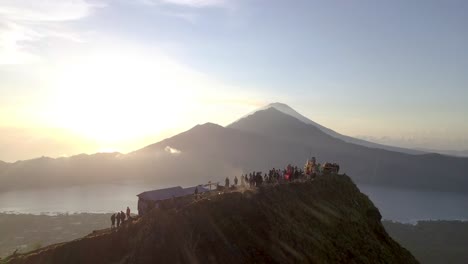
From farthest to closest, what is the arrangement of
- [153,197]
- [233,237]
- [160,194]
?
[160,194] < [153,197] < [233,237]

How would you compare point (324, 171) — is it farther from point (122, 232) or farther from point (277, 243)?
point (122, 232)

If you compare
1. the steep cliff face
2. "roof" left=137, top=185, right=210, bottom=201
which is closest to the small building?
"roof" left=137, top=185, right=210, bottom=201

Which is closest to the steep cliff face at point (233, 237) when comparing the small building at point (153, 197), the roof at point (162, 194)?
the small building at point (153, 197)

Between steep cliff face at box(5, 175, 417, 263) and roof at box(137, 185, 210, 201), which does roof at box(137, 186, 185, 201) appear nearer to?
roof at box(137, 185, 210, 201)

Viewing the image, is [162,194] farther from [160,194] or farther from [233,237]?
[233,237]

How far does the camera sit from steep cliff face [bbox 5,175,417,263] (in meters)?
28.4

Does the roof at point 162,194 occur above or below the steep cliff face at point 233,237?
above

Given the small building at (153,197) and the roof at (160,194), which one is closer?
the small building at (153,197)

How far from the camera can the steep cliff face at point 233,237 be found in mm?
28422

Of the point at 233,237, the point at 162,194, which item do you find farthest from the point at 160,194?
the point at 233,237

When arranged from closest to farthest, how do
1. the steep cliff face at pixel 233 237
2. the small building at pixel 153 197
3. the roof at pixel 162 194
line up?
1. the steep cliff face at pixel 233 237
2. the small building at pixel 153 197
3. the roof at pixel 162 194

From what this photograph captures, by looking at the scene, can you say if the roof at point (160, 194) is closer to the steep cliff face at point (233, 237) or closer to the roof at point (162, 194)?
the roof at point (162, 194)

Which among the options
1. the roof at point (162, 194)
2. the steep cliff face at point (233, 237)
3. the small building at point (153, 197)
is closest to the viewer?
the steep cliff face at point (233, 237)

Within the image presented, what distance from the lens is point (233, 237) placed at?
29.5 metres
